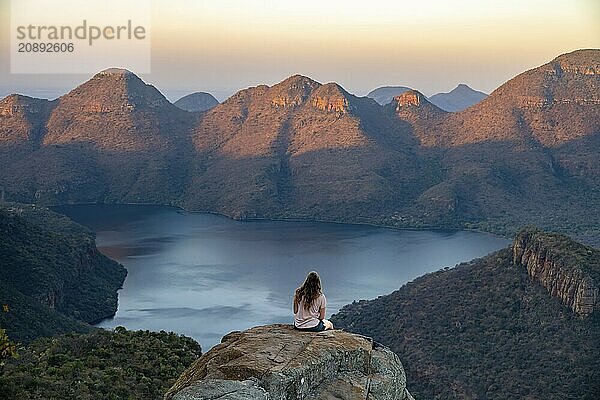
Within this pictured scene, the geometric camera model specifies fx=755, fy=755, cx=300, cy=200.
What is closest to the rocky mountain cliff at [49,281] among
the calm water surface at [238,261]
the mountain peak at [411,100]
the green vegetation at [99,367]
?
the calm water surface at [238,261]

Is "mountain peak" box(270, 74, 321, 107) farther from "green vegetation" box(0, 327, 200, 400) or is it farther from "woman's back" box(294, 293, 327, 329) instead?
"woman's back" box(294, 293, 327, 329)

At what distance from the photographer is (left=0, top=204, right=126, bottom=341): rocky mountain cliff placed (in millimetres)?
35625

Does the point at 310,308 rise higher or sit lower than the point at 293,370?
higher

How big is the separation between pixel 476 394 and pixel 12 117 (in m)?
138

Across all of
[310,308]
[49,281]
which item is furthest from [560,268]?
A: [49,281]

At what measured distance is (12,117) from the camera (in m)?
150

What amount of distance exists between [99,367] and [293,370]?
14.2 m

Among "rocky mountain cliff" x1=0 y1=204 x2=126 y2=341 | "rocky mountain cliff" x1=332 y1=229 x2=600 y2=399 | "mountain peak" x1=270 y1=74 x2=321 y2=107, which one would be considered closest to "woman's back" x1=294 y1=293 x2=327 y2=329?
"rocky mountain cliff" x1=332 y1=229 x2=600 y2=399

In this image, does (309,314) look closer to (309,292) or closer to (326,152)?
(309,292)

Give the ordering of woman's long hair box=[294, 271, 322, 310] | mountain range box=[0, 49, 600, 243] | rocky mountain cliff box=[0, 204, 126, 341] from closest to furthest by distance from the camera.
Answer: woman's long hair box=[294, 271, 322, 310]
rocky mountain cliff box=[0, 204, 126, 341]
mountain range box=[0, 49, 600, 243]

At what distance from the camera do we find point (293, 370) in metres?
8.82

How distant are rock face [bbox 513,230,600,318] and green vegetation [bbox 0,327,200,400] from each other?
17476 millimetres

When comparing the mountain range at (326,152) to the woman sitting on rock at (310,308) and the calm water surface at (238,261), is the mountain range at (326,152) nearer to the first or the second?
the calm water surface at (238,261)

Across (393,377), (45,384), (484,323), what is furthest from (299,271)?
(393,377)
